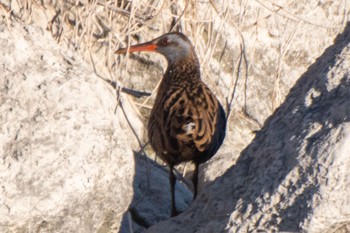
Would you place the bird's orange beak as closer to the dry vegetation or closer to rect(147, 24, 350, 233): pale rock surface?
the dry vegetation

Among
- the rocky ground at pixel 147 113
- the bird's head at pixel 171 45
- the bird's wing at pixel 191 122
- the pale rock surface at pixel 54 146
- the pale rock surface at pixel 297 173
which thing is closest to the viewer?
the pale rock surface at pixel 297 173

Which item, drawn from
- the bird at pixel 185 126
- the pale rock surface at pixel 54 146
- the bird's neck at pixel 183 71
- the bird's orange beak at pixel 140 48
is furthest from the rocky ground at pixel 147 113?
Result: the bird's neck at pixel 183 71

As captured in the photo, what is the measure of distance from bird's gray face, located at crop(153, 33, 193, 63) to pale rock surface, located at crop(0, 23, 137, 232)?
1.74m

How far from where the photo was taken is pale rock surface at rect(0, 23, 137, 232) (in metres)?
5.62

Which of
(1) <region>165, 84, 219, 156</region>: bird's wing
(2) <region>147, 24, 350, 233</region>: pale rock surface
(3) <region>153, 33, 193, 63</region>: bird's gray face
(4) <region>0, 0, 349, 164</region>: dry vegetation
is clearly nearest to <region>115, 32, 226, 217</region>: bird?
(1) <region>165, 84, 219, 156</region>: bird's wing

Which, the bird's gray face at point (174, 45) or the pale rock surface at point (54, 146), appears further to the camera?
the bird's gray face at point (174, 45)

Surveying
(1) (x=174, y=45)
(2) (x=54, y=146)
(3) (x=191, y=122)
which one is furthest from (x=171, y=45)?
(2) (x=54, y=146)

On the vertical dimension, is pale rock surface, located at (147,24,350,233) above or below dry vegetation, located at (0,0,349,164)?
below

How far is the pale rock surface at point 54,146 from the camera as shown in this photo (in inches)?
221

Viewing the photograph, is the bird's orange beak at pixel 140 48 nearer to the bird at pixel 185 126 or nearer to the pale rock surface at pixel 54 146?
the bird at pixel 185 126

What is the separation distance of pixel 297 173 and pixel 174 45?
3.26m

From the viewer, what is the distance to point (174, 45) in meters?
7.88

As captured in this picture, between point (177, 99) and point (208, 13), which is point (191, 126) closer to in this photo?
point (177, 99)

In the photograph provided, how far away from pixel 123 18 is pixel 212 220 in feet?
10.4
